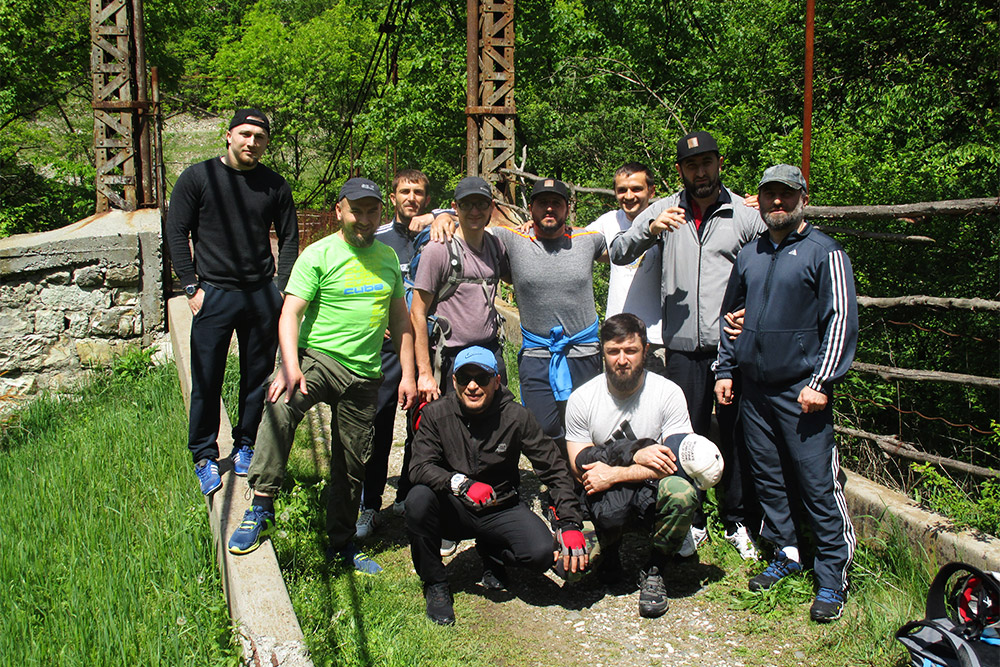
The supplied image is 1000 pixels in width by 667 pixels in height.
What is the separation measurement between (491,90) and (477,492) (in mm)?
6585

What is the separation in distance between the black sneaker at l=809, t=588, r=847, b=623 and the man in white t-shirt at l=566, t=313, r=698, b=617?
2.01 feet

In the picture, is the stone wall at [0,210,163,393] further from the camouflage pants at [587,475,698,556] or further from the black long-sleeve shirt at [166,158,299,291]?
the camouflage pants at [587,475,698,556]

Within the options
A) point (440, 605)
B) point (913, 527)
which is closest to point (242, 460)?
point (440, 605)

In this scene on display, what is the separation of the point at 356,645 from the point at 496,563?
845mm

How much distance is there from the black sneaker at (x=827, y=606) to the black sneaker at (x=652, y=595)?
63 centimetres

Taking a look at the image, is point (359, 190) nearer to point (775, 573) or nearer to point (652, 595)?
point (652, 595)

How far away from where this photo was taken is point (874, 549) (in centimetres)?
368

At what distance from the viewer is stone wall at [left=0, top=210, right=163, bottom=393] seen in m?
7.73

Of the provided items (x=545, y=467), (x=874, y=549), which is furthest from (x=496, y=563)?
(x=874, y=549)

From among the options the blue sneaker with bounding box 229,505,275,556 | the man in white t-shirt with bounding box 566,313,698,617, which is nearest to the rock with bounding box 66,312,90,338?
the blue sneaker with bounding box 229,505,275,556

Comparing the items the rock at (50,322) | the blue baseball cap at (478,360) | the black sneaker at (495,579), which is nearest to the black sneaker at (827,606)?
the black sneaker at (495,579)

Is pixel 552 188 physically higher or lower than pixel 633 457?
higher

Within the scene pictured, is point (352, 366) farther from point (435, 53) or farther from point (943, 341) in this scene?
point (435, 53)

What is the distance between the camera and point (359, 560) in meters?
3.92
